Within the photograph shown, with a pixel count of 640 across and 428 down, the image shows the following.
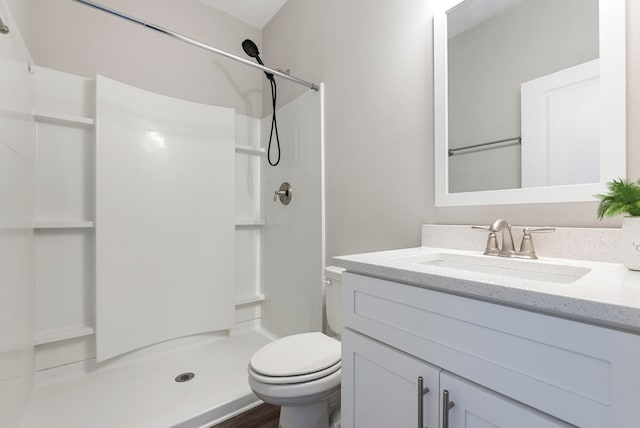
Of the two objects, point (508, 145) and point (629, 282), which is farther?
point (508, 145)

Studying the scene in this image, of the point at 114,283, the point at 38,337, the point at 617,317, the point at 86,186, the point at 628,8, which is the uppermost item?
the point at 628,8

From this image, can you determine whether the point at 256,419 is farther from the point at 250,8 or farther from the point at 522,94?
the point at 250,8

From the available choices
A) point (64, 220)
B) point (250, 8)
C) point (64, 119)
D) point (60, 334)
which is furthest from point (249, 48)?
point (60, 334)

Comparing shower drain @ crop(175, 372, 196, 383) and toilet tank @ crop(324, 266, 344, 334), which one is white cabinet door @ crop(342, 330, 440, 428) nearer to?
toilet tank @ crop(324, 266, 344, 334)

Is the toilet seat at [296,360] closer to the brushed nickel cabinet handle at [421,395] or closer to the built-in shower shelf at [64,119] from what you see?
the brushed nickel cabinet handle at [421,395]

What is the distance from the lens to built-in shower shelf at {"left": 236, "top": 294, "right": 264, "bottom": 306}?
2295mm

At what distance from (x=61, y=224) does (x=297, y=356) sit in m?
1.49

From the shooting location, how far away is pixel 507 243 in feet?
3.07

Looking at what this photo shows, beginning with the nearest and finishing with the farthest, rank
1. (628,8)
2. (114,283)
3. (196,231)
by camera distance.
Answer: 1. (628,8)
2. (114,283)
3. (196,231)

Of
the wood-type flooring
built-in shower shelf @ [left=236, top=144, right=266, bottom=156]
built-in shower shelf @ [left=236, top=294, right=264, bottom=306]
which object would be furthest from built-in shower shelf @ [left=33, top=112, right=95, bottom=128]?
the wood-type flooring

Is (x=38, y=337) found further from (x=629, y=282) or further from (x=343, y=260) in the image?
(x=629, y=282)

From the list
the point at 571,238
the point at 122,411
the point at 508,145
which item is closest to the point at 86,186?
the point at 122,411

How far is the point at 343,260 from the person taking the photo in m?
0.88

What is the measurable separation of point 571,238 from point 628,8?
648 millimetres
